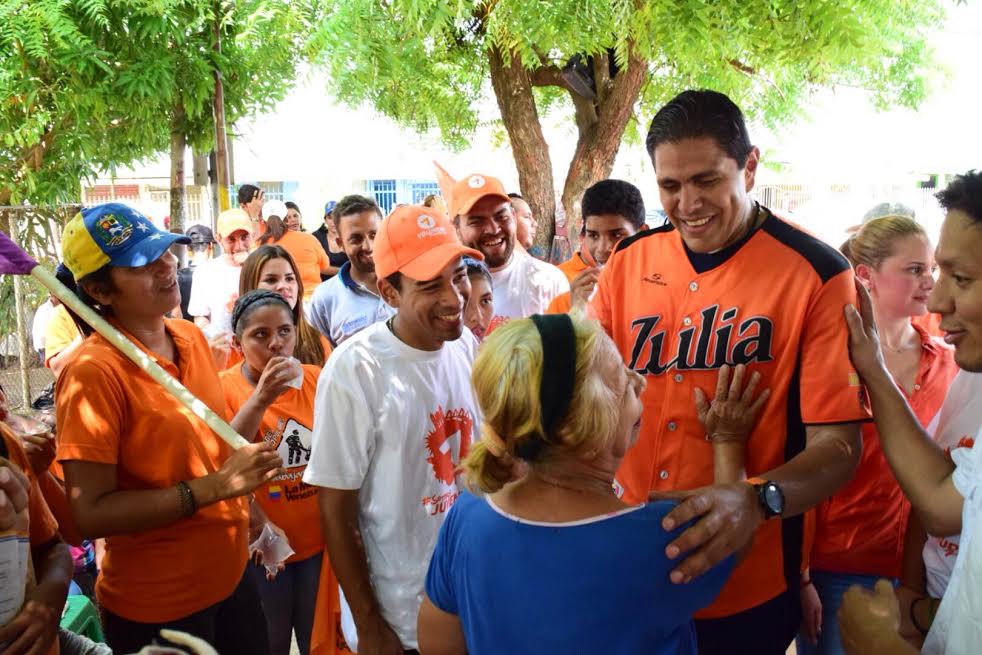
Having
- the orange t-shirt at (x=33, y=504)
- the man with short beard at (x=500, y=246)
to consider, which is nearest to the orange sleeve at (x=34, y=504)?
the orange t-shirt at (x=33, y=504)

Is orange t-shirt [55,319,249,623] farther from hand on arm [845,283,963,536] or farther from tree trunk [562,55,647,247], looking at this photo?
tree trunk [562,55,647,247]

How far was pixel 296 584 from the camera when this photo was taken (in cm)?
329

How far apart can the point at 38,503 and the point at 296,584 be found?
133 cm

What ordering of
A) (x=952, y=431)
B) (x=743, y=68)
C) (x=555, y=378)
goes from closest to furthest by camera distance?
1. (x=555, y=378)
2. (x=952, y=431)
3. (x=743, y=68)

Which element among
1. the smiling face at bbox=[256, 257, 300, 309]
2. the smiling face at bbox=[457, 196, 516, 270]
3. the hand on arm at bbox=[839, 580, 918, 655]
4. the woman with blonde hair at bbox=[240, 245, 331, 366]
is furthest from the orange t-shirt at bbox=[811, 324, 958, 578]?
the smiling face at bbox=[256, 257, 300, 309]

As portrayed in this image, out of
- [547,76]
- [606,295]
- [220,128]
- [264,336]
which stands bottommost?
[264,336]

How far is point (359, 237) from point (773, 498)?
10.9 feet

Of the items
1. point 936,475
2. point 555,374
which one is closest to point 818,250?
point 936,475

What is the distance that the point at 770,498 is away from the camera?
1748 millimetres

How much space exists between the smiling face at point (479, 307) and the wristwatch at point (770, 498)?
6.81 feet

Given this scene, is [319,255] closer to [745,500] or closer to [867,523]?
[867,523]

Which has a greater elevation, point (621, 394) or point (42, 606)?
point (621, 394)

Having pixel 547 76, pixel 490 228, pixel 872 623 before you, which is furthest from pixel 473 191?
pixel 547 76

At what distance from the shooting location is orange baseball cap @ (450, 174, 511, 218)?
412 cm
